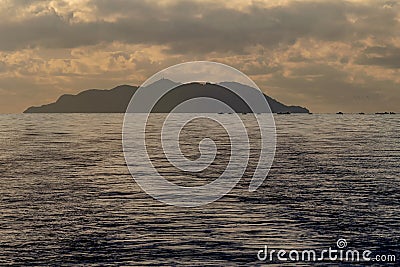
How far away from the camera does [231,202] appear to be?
1629 inches

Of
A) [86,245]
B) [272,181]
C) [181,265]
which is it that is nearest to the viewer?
[181,265]

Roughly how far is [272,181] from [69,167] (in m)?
22.1

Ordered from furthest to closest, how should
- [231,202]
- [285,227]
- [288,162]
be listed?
1. [288,162]
2. [231,202]
3. [285,227]

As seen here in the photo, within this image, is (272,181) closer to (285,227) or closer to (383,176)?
(383,176)

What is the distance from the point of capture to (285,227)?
32938mm

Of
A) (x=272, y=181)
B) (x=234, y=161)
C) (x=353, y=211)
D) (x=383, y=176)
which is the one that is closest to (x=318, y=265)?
(x=353, y=211)

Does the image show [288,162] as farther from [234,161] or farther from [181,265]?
[181,265]

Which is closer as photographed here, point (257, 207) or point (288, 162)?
point (257, 207)

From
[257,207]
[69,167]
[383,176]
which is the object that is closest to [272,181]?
[383,176]

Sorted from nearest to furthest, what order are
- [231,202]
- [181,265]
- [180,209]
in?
[181,265] < [180,209] < [231,202]

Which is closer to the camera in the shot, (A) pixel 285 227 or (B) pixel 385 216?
(A) pixel 285 227

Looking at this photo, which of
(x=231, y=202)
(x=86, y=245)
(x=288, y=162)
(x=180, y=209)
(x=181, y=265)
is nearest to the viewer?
(x=181, y=265)

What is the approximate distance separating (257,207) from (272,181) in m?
14.0

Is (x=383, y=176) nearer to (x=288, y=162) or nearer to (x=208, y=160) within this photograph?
(x=288, y=162)
